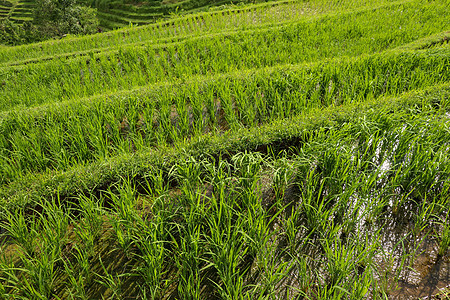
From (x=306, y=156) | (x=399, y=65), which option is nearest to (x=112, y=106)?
(x=306, y=156)

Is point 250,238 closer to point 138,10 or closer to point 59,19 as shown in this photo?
point 59,19

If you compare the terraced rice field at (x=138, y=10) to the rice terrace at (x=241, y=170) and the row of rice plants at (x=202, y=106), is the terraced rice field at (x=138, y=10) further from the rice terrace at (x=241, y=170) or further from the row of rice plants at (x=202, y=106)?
the row of rice plants at (x=202, y=106)

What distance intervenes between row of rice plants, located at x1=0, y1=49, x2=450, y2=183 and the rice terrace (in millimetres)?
29

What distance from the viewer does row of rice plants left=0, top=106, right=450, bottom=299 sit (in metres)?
1.64

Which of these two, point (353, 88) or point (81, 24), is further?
point (81, 24)

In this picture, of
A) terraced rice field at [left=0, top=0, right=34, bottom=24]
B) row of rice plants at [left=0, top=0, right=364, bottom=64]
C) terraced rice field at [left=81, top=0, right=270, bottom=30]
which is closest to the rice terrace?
row of rice plants at [left=0, top=0, right=364, bottom=64]

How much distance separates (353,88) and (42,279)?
388 cm

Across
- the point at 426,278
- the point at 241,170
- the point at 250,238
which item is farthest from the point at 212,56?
the point at 426,278

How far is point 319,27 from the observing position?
5953 mm

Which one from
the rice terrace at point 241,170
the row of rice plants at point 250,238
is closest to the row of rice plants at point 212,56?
the rice terrace at point 241,170

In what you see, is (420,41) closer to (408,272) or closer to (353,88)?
(353,88)

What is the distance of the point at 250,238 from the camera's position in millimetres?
1556

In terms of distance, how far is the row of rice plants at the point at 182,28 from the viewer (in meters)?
7.38

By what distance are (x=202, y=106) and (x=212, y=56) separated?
236 centimetres
